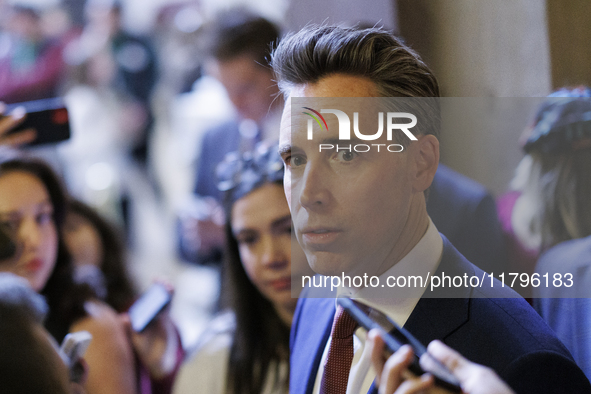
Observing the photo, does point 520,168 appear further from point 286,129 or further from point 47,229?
point 47,229

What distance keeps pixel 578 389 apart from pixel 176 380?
3.21ft

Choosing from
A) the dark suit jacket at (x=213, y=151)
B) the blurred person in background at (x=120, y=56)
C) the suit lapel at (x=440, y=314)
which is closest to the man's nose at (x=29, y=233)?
the dark suit jacket at (x=213, y=151)

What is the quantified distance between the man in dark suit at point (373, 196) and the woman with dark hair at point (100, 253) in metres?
0.96

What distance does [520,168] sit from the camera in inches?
34.6

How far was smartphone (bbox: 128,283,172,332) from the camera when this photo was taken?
1.41 metres

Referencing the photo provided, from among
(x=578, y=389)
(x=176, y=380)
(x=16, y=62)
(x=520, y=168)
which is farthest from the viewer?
(x=16, y=62)

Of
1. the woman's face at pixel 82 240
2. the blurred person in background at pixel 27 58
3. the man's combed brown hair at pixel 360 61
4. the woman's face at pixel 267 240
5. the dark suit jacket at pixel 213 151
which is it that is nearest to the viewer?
the man's combed brown hair at pixel 360 61

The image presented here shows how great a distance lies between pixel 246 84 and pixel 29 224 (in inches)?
28.9

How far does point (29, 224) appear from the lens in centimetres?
131

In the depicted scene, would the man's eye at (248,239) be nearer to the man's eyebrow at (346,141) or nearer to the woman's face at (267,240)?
the woman's face at (267,240)

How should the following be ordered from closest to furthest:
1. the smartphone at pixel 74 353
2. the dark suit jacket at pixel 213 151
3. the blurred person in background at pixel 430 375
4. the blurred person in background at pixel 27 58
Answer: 1. the blurred person in background at pixel 430 375
2. the smartphone at pixel 74 353
3. the dark suit jacket at pixel 213 151
4. the blurred person in background at pixel 27 58

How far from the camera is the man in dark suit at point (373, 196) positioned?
2.32 ft

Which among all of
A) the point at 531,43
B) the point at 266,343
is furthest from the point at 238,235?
the point at 531,43

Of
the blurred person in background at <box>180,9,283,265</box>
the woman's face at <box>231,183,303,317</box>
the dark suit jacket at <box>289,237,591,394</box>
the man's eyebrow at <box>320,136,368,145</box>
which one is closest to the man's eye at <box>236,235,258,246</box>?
the woman's face at <box>231,183,303,317</box>
